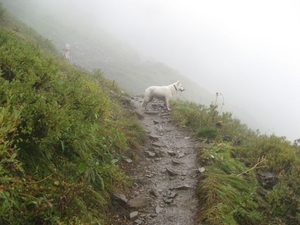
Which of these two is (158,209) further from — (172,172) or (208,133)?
(208,133)

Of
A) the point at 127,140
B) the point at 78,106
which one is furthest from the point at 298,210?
the point at 78,106

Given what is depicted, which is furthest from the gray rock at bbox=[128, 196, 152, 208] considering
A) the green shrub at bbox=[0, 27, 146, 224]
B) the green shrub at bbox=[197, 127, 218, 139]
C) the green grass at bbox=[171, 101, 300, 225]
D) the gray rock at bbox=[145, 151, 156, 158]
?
the green shrub at bbox=[197, 127, 218, 139]

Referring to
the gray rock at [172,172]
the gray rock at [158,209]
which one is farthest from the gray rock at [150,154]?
the gray rock at [158,209]

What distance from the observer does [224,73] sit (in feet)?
315

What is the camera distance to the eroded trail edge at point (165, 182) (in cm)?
514

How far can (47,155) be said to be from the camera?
3.84m

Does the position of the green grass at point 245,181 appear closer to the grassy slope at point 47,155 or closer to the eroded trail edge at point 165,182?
the eroded trail edge at point 165,182

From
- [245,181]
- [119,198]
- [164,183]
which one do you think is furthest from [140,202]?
[245,181]

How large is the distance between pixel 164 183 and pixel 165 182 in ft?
0.19

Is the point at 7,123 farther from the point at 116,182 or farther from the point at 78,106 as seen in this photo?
the point at 116,182

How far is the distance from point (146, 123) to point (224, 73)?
90470mm

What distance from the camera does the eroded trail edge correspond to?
16.9 ft

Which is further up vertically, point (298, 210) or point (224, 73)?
point (224, 73)

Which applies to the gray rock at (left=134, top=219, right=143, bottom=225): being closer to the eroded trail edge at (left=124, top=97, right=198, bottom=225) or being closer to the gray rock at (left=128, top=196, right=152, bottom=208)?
the eroded trail edge at (left=124, top=97, right=198, bottom=225)
